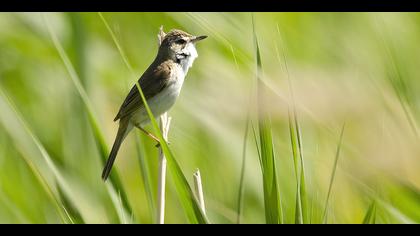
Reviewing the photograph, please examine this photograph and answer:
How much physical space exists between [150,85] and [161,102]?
0.23 metres

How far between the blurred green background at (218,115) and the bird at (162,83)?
0.08 meters

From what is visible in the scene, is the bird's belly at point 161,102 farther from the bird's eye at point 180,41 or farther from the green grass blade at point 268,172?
the green grass blade at point 268,172

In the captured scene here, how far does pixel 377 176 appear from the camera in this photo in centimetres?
249

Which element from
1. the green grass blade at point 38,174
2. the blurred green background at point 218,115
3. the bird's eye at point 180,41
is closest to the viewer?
the green grass blade at point 38,174

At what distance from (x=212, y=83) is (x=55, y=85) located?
0.96 meters

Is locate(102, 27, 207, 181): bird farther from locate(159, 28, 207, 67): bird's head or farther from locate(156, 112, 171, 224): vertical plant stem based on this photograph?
locate(156, 112, 171, 224): vertical plant stem

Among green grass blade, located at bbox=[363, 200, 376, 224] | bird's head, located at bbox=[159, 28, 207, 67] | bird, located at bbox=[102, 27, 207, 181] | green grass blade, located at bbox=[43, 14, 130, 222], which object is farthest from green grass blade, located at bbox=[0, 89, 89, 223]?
bird's head, located at bbox=[159, 28, 207, 67]

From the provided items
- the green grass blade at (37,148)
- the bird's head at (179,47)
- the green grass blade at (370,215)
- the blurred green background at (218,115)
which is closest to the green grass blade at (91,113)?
the blurred green background at (218,115)

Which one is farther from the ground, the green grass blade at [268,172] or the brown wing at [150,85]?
the brown wing at [150,85]

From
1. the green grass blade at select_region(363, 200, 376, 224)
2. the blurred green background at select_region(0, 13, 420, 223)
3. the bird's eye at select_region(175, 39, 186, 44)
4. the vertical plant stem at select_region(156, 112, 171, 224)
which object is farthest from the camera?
the bird's eye at select_region(175, 39, 186, 44)

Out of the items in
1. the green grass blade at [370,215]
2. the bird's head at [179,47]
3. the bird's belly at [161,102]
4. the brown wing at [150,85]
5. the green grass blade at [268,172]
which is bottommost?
the green grass blade at [370,215]

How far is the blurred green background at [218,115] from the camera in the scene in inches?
110

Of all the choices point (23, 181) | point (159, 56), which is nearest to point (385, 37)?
point (159, 56)

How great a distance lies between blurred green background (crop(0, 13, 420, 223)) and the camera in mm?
2801
